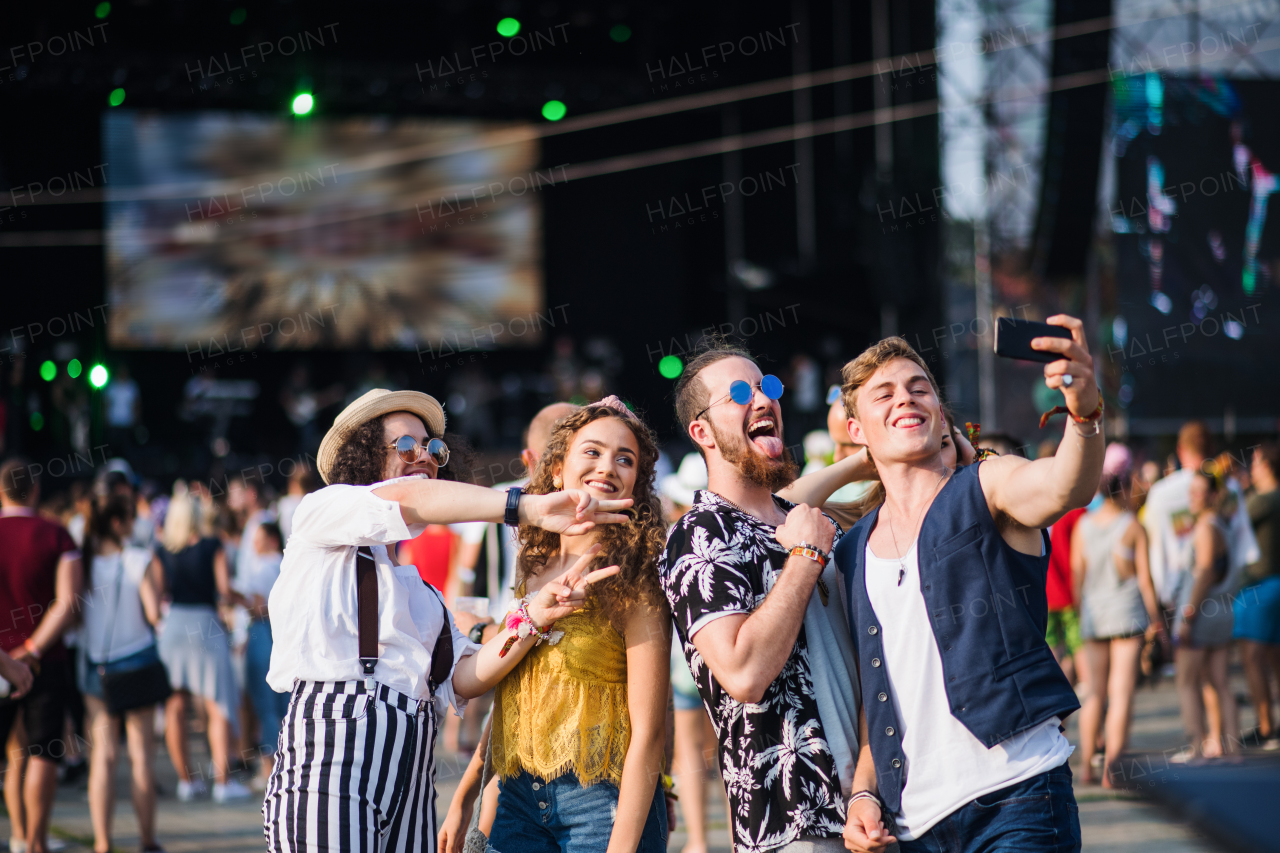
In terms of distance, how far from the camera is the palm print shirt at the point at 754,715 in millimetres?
2020

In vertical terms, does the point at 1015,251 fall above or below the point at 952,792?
above

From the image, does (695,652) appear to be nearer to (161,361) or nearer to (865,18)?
(865,18)

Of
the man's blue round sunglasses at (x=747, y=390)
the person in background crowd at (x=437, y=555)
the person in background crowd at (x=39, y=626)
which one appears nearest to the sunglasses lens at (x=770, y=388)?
the man's blue round sunglasses at (x=747, y=390)

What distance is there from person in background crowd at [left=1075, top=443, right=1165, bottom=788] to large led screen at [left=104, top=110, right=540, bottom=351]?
39.3ft

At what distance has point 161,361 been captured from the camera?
1562 cm

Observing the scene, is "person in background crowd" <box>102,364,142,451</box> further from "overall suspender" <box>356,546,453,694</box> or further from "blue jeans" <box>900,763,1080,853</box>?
"blue jeans" <box>900,763,1080,853</box>

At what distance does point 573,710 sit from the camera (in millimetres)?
2236

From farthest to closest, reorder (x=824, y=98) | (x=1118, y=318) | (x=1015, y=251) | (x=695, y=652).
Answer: (x=824, y=98) → (x=1015, y=251) → (x=1118, y=318) → (x=695, y=652)

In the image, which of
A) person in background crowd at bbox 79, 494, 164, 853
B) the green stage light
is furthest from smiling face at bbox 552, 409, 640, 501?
the green stage light

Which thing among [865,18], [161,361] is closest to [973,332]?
[865,18]

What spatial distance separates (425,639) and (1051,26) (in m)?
8.32

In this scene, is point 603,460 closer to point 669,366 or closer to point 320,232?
point 320,232

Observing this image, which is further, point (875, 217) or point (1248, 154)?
point (875, 217)

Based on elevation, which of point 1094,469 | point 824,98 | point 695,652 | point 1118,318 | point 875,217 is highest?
point 824,98
